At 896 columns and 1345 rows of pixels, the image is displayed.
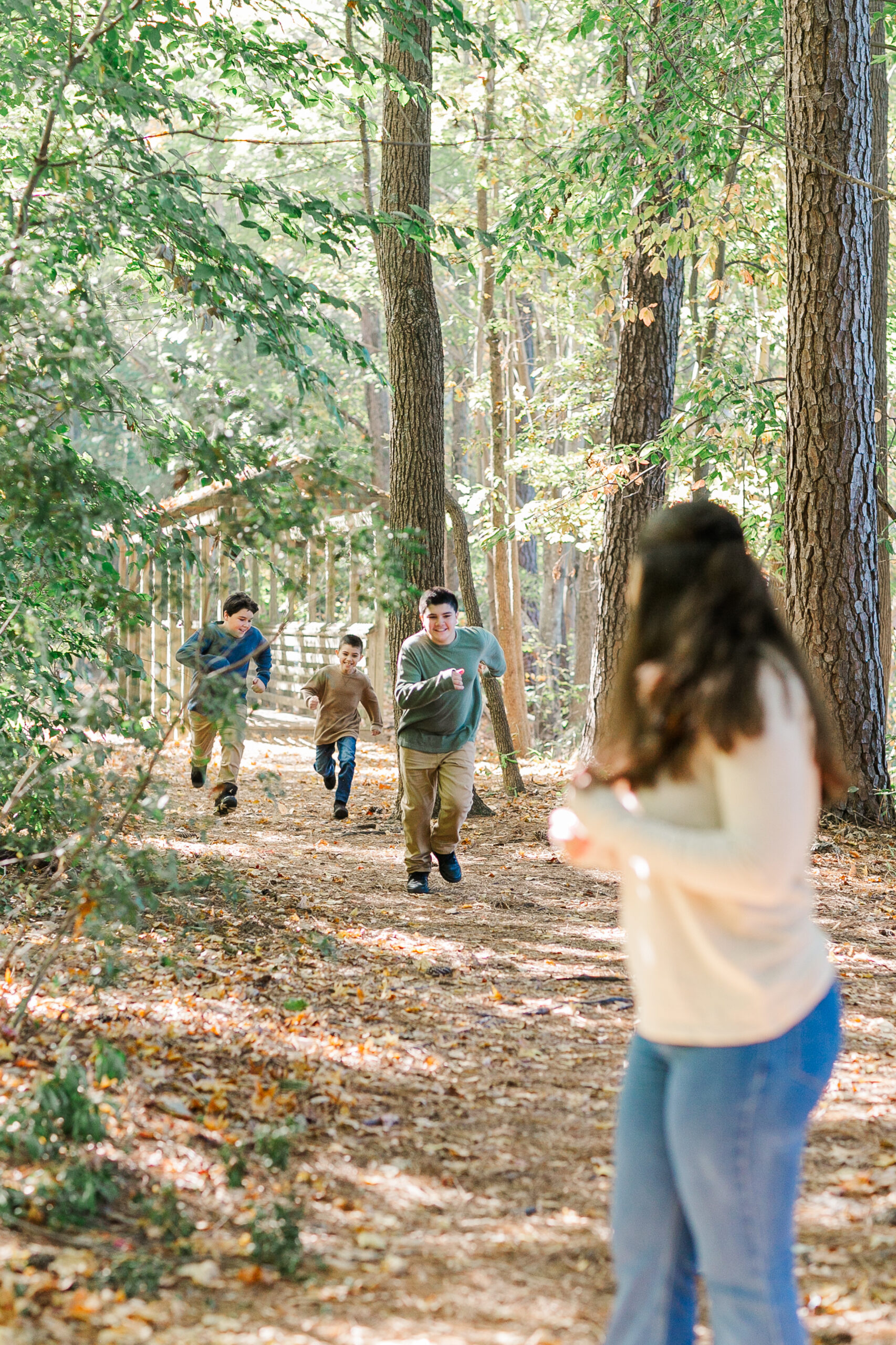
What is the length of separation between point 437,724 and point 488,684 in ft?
11.5

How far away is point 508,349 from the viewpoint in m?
19.3

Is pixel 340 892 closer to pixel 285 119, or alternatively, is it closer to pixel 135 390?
pixel 135 390

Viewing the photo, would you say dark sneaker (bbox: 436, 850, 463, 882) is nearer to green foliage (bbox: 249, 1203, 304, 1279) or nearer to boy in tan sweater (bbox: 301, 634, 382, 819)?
boy in tan sweater (bbox: 301, 634, 382, 819)

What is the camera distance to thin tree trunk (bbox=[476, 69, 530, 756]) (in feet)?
49.6

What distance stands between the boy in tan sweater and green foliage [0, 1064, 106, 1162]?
6.89 metres

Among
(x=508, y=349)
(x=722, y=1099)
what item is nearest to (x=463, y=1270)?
(x=722, y=1099)

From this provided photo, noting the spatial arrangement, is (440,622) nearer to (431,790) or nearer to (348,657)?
(431,790)

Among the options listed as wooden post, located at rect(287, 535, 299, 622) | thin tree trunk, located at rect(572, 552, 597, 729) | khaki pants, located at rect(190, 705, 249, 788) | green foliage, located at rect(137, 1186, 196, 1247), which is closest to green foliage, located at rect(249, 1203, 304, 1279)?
green foliage, located at rect(137, 1186, 196, 1247)

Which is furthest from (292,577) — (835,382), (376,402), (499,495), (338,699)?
(376,402)

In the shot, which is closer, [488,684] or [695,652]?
[695,652]

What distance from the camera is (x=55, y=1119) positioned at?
337cm

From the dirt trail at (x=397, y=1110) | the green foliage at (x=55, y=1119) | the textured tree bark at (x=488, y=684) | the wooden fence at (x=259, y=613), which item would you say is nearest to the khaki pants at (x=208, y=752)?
the wooden fence at (x=259, y=613)

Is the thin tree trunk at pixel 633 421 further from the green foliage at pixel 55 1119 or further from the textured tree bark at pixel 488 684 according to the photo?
A: the green foliage at pixel 55 1119

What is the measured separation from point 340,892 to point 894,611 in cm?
1042
